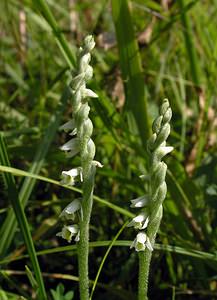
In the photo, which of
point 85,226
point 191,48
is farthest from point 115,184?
point 85,226

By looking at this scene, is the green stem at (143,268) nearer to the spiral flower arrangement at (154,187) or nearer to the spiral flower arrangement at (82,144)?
the spiral flower arrangement at (154,187)

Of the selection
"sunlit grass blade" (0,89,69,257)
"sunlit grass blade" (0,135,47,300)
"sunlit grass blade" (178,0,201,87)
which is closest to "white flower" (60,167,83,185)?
"sunlit grass blade" (0,135,47,300)

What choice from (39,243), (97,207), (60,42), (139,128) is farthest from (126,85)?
(39,243)

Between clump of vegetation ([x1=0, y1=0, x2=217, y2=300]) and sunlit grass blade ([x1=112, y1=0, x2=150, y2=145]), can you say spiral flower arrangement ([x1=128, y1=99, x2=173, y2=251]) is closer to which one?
clump of vegetation ([x1=0, y1=0, x2=217, y2=300])

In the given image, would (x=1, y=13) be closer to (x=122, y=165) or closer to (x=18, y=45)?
(x=18, y=45)

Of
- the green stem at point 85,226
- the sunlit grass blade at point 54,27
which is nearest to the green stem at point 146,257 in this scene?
the green stem at point 85,226

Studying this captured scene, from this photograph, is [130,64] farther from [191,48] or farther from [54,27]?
[191,48]
